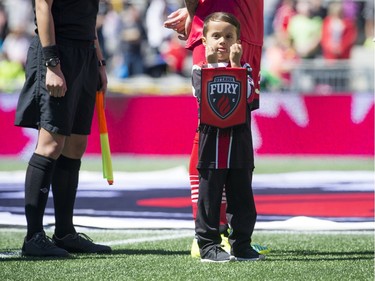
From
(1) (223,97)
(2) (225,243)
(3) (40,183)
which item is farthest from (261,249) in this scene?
(3) (40,183)

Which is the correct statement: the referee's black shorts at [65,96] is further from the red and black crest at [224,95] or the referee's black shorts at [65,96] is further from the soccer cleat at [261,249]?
the soccer cleat at [261,249]

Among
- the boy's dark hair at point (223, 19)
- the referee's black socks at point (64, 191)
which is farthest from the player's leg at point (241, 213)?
the referee's black socks at point (64, 191)

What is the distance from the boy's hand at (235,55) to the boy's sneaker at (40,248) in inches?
62.7

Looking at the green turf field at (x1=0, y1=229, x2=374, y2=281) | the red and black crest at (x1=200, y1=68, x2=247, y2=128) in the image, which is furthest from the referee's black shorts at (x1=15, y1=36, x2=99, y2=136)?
the red and black crest at (x1=200, y1=68, x2=247, y2=128)

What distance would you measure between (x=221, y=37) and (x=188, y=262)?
1342 mm

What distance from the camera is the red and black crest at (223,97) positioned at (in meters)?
5.84

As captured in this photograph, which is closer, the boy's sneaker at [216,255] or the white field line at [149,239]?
the boy's sneaker at [216,255]

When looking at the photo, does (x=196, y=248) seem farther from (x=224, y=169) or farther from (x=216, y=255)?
(x=224, y=169)

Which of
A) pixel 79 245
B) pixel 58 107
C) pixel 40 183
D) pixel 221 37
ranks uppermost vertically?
pixel 221 37

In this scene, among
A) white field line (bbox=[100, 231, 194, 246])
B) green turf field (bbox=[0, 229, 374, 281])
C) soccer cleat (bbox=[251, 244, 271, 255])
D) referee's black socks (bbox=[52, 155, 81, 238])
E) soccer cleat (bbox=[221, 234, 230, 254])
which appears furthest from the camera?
white field line (bbox=[100, 231, 194, 246])

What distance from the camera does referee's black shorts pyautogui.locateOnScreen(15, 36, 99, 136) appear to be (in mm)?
6258

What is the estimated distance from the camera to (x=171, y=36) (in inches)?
715

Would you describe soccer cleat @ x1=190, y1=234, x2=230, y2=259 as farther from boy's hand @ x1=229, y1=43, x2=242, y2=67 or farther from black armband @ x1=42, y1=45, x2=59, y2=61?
black armband @ x1=42, y1=45, x2=59, y2=61

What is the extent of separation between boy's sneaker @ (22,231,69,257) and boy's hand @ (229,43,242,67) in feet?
5.22
